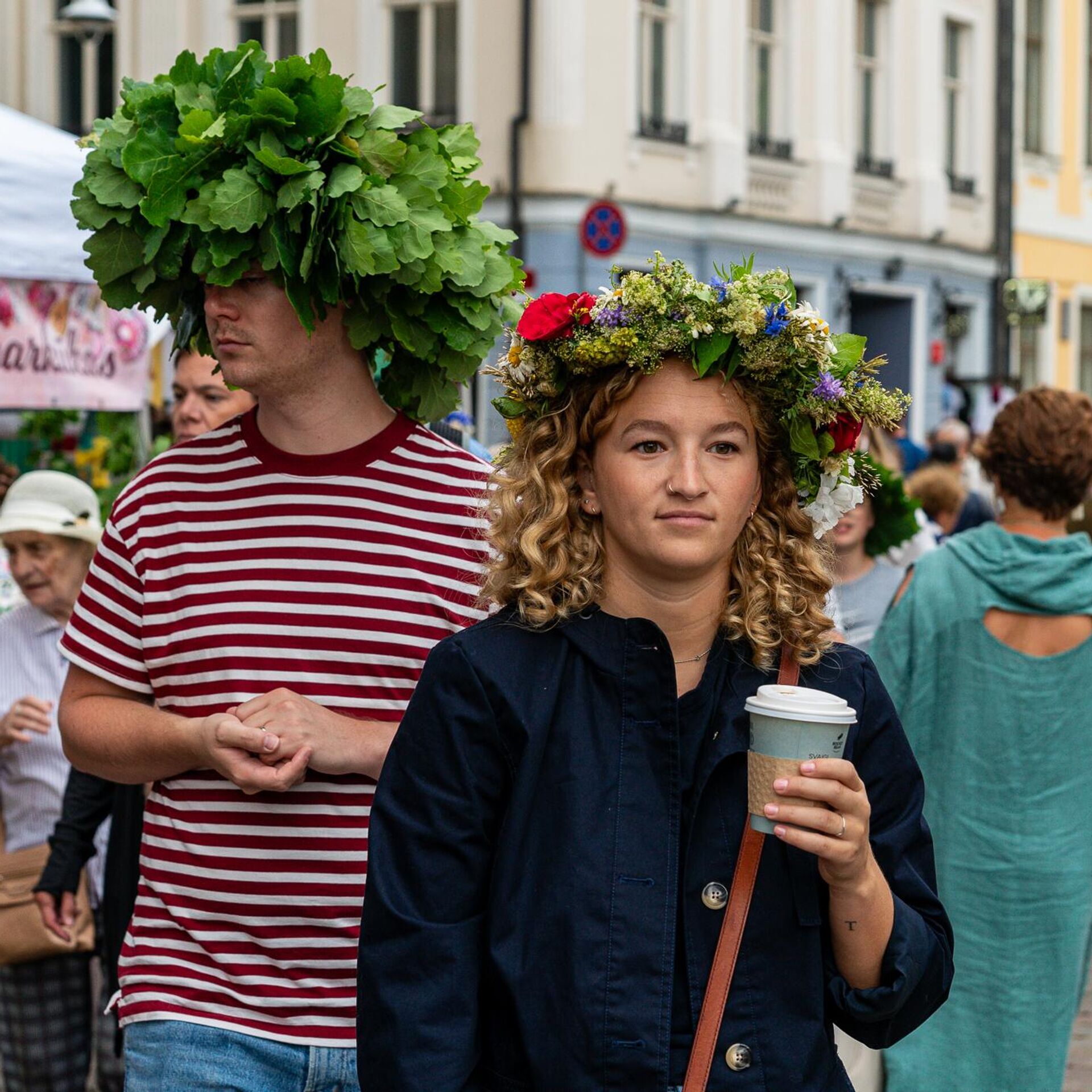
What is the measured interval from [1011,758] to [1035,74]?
2497cm

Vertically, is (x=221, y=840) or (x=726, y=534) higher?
(x=726, y=534)

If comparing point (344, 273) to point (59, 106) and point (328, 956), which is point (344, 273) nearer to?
point (328, 956)

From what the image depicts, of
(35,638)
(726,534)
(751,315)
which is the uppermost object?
(751,315)

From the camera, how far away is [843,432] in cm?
278

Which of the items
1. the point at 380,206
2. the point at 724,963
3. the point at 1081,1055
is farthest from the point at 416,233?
the point at 1081,1055

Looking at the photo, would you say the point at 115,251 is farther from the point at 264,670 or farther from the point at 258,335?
the point at 264,670

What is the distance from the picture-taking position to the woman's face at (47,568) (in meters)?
5.77

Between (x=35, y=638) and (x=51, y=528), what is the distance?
317 mm

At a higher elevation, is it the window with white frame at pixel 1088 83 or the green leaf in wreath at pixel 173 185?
the window with white frame at pixel 1088 83

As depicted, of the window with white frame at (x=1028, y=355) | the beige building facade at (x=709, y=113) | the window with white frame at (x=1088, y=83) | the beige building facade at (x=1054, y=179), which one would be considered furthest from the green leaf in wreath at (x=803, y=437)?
the window with white frame at (x=1088, y=83)

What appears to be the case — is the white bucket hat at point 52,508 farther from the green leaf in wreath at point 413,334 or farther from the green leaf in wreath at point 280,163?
the green leaf in wreath at point 280,163

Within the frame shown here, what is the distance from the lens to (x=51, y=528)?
5816mm

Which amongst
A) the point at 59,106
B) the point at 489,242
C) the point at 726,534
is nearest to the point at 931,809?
the point at 489,242

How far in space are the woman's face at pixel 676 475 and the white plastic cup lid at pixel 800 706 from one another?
275 millimetres
